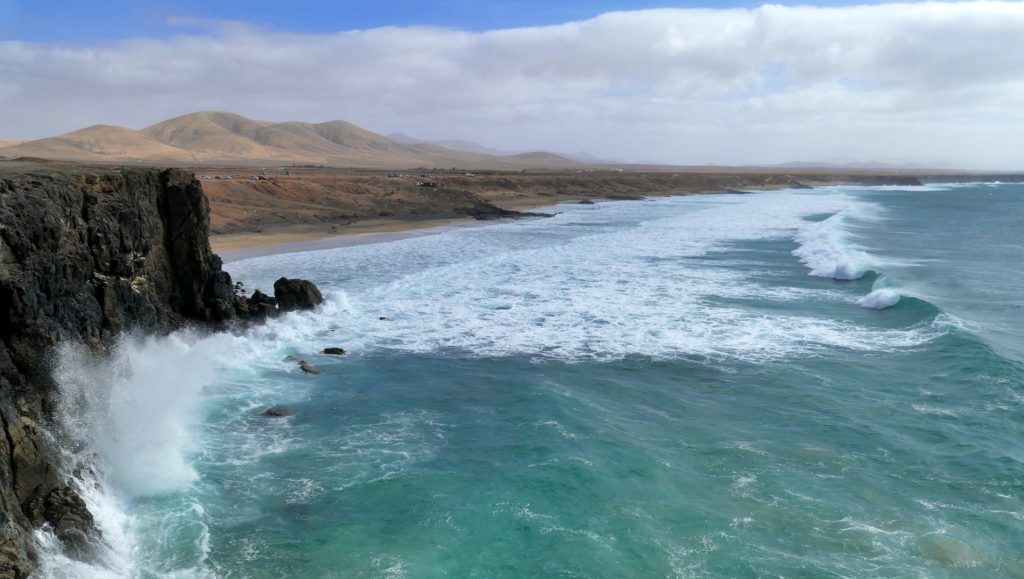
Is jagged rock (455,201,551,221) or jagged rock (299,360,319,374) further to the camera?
jagged rock (455,201,551,221)

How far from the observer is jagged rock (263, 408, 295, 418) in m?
14.4

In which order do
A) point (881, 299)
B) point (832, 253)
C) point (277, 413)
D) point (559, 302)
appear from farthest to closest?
1. point (832, 253)
2. point (559, 302)
3. point (881, 299)
4. point (277, 413)

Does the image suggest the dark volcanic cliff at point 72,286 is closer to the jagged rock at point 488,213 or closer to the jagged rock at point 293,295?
the jagged rock at point 293,295

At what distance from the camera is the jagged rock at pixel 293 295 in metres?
22.4

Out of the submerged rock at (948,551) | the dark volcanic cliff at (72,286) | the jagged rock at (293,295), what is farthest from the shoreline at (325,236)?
the submerged rock at (948,551)

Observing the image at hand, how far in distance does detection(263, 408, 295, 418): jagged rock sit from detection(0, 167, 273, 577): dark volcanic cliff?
3285 millimetres

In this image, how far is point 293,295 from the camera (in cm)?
2258

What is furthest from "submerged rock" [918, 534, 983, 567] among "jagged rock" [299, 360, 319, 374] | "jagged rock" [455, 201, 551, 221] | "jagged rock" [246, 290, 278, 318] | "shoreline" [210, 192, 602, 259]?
"jagged rock" [455, 201, 551, 221]

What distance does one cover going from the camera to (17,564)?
774cm

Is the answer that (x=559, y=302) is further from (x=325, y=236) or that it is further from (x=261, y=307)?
(x=325, y=236)

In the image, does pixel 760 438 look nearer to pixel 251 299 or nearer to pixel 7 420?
pixel 7 420

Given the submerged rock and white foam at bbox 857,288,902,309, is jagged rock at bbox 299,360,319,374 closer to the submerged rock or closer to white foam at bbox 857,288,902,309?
the submerged rock

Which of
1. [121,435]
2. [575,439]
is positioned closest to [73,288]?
[121,435]

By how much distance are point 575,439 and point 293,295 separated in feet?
41.2
